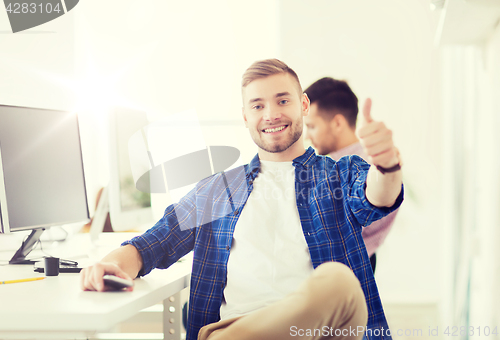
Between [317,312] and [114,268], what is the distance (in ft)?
1.41

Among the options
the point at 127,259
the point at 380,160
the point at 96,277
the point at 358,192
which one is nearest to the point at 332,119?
the point at 358,192

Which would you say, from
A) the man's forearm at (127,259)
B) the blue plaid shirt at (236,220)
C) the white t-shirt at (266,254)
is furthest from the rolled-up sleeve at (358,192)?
the man's forearm at (127,259)

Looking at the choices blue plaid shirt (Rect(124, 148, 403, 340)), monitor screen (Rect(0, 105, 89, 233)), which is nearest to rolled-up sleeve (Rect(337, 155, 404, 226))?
blue plaid shirt (Rect(124, 148, 403, 340))

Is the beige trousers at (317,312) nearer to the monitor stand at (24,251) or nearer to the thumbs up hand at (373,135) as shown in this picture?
the thumbs up hand at (373,135)

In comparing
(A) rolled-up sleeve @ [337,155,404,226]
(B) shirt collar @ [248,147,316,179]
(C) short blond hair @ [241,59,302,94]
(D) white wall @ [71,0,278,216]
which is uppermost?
(D) white wall @ [71,0,278,216]

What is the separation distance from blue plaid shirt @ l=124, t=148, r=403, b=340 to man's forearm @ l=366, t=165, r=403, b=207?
0.08ft

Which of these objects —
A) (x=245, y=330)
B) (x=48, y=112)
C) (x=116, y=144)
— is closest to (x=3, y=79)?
(x=48, y=112)

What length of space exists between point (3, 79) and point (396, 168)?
1.62 m

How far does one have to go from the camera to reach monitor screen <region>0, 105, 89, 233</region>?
111cm

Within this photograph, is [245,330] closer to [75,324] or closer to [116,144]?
[75,324]

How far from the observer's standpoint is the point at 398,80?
2.62 meters

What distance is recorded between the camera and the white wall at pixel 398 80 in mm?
2572

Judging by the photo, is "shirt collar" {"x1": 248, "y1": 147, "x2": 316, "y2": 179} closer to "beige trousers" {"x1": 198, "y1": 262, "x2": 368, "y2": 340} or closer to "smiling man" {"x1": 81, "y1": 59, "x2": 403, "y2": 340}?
"smiling man" {"x1": 81, "y1": 59, "x2": 403, "y2": 340}

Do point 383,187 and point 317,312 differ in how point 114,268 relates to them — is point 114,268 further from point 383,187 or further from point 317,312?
point 383,187
